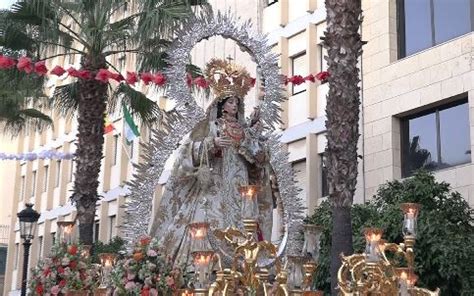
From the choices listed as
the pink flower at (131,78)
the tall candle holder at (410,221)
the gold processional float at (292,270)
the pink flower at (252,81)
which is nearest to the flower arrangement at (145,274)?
the gold processional float at (292,270)

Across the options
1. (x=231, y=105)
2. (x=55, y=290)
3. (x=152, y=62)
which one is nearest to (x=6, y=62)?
(x=152, y=62)

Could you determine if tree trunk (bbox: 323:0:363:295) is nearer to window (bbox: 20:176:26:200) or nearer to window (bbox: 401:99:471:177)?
window (bbox: 401:99:471:177)

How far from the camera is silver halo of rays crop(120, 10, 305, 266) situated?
1112 cm

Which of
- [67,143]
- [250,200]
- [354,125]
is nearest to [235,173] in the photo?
[354,125]

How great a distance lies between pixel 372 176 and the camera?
20875mm

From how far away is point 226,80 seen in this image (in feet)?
38.1

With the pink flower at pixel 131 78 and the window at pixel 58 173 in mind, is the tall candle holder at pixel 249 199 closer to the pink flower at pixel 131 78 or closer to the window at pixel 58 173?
the pink flower at pixel 131 78

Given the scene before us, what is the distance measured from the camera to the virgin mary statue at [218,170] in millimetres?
11117

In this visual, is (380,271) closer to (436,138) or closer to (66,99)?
(66,99)

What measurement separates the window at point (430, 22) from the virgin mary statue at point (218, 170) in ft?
30.6

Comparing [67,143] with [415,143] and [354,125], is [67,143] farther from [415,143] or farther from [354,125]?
[354,125]

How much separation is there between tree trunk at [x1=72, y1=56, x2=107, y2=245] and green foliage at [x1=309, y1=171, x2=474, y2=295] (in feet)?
14.3

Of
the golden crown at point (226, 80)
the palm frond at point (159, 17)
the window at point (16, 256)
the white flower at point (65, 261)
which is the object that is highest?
the palm frond at point (159, 17)

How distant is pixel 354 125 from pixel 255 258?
172 inches
